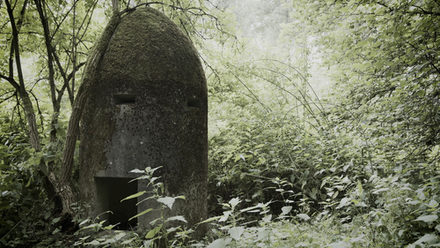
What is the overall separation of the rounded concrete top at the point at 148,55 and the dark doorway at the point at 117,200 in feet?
3.98

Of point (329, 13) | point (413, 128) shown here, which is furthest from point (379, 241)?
point (329, 13)

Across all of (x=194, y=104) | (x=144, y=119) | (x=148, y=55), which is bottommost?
(x=144, y=119)

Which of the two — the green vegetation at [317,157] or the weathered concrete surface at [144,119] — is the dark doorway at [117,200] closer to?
the weathered concrete surface at [144,119]

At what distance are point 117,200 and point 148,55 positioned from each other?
1.98 metres

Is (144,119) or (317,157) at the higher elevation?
(144,119)

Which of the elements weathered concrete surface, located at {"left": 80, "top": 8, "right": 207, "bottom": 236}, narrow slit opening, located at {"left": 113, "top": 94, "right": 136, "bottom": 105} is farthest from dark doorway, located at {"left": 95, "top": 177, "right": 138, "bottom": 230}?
narrow slit opening, located at {"left": 113, "top": 94, "right": 136, "bottom": 105}

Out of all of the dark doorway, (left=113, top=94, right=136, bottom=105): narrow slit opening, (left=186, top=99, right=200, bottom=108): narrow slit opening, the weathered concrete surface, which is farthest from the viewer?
(left=186, top=99, right=200, bottom=108): narrow slit opening

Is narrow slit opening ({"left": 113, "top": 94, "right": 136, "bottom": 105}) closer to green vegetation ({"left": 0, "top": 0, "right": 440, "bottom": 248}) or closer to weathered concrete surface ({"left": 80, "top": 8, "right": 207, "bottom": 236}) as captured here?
weathered concrete surface ({"left": 80, "top": 8, "right": 207, "bottom": 236})

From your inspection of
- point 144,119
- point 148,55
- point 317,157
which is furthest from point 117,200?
point 317,157

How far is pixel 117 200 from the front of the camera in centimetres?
393

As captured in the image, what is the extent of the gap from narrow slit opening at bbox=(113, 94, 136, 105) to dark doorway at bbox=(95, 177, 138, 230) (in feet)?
2.89

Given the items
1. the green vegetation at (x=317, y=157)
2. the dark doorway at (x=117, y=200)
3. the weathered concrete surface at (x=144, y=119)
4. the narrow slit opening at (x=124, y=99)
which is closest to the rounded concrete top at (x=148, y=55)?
the weathered concrete surface at (x=144, y=119)

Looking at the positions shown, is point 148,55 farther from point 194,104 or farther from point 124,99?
point 194,104

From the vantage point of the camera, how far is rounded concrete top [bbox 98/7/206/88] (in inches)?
128
